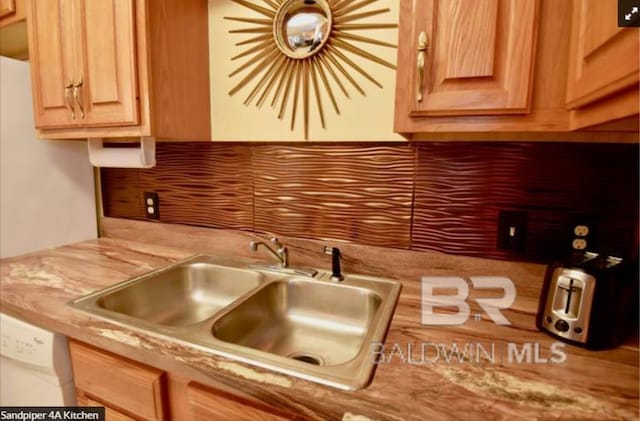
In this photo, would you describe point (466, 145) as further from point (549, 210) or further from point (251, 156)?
point (251, 156)

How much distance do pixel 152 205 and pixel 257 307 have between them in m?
0.80

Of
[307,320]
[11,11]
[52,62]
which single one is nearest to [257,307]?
[307,320]

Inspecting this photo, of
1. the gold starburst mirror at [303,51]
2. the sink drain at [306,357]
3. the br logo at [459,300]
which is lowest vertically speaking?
the sink drain at [306,357]

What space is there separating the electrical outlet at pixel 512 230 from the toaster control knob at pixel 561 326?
268 mm

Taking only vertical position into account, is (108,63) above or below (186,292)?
above

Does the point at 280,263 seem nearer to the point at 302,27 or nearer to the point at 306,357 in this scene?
the point at 306,357

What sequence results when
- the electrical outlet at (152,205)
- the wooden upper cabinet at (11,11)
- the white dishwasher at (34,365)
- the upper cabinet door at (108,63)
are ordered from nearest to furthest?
the white dishwasher at (34,365) → the upper cabinet door at (108,63) → the wooden upper cabinet at (11,11) → the electrical outlet at (152,205)

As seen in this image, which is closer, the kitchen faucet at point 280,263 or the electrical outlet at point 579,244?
the electrical outlet at point 579,244

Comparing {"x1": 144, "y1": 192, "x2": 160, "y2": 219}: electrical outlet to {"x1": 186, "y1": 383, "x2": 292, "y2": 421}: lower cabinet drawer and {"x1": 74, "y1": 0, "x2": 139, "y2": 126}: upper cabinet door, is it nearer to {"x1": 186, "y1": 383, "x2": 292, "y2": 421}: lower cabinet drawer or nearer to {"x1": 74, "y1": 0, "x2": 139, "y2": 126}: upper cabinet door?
{"x1": 74, "y1": 0, "x2": 139, "y2": 126}: upper cabinet door

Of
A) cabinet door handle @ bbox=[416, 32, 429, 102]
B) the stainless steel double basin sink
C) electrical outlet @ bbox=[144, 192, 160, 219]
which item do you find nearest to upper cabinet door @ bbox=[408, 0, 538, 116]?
cabinet door handle @ bbox=[416, 32, 429, 102]

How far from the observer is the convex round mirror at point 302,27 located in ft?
3.50

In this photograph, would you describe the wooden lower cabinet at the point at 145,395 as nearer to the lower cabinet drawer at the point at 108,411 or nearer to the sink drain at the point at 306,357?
the lower cabinet drawer at the point at 108,411

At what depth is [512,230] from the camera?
938 mm

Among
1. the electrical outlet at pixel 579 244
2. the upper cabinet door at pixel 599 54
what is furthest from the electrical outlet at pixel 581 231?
the upper cabinet door at pixel 599 54
